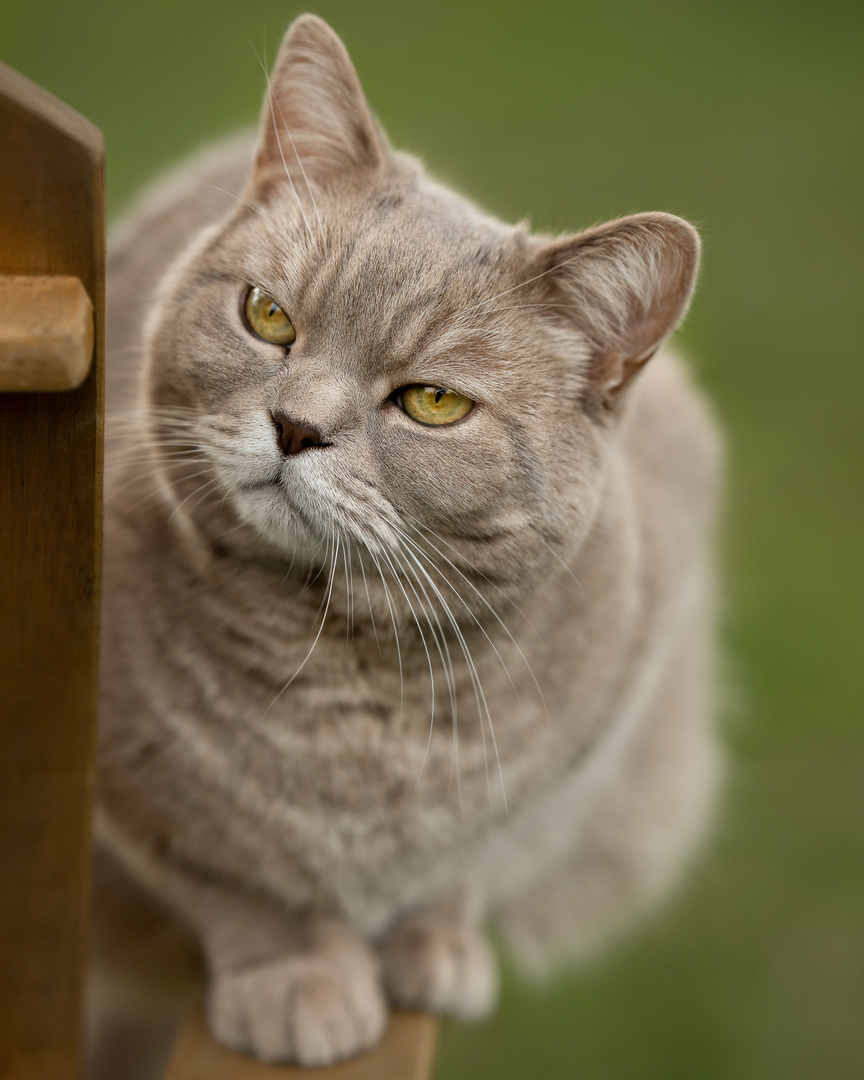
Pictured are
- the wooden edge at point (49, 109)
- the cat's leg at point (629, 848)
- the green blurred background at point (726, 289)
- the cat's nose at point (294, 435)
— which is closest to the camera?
the wooden edge at point (49, 109)

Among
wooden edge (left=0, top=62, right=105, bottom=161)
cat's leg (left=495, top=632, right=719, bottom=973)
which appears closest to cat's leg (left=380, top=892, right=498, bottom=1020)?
cat's leg (left=495, top=632, right=719, bottom=973)

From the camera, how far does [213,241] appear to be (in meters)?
1.05

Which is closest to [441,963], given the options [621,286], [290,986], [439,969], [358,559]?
[439,969]

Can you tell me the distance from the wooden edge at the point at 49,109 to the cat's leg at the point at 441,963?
39.4 inches

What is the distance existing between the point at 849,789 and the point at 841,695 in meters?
0.25

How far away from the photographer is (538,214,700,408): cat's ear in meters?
0.90

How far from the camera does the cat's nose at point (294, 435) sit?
879mm

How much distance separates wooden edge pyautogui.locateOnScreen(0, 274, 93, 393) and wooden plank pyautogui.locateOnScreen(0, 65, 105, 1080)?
0.09 feet

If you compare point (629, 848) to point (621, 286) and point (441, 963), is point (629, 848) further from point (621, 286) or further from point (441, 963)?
point (621, 286)

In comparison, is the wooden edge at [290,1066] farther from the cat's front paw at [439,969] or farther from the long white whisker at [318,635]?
the long white whisker at [318,635]

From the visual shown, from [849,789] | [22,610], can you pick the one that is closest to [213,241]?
[22,610]

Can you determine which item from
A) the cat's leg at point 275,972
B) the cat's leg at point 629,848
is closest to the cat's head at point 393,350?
the cat's leg at point 275,972

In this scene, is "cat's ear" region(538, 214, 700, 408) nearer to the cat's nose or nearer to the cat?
the cat

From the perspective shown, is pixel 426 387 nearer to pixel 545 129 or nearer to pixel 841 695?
pixel 841 695
